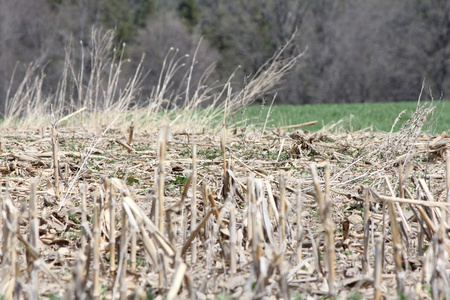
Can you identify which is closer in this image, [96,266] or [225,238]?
[96,266]

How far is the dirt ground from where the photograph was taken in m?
1.65

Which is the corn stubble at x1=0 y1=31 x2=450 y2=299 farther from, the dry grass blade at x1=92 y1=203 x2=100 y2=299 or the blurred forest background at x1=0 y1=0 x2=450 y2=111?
the blurred forest background at x1=0 y1=0 x2=450 y2=111

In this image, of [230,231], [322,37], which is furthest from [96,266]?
[322,37]

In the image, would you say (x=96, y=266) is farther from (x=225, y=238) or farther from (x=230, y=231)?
(x=225, y=238)

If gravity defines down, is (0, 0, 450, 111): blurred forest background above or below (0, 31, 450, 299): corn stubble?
above

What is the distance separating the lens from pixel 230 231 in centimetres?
181

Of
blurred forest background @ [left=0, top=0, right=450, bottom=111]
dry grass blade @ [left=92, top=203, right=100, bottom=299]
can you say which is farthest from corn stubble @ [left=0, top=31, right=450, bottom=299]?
blurred forest background @ [left=0, top=0, right=450, bottom=111]

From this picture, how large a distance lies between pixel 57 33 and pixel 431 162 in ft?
77.5

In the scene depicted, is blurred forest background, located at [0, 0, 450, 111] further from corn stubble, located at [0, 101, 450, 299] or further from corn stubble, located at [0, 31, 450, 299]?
corn stubble, located at [0, 101, 450, 299]

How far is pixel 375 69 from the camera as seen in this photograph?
96.8 feet

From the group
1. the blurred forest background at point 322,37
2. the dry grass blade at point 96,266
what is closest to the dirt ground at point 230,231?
the dry grass blade at point 96,266

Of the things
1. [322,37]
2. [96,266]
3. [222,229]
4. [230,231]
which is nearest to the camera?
[96,266]

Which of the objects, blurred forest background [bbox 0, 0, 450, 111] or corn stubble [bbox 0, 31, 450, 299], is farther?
blurred forest background [bbox 0, 0, 450, 111]

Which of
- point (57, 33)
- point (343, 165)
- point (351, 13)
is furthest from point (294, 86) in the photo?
point (343, 165)
